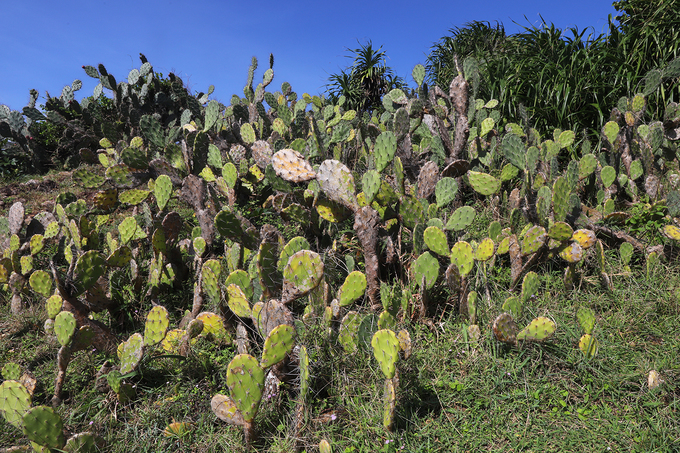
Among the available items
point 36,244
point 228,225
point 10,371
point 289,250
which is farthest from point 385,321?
point 36,244

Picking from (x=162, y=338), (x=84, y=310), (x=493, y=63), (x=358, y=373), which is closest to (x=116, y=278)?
(x=84, y=310)

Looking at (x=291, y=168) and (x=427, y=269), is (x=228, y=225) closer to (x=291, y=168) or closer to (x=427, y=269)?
(x=291, y=168)

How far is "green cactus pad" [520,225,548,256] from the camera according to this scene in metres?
2.58

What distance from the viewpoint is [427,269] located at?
A: 94.8 inches

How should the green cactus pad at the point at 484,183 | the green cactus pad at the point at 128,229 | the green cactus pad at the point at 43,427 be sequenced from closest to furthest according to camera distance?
the green cactus pad at the point at 43,427, the green cactus pad at the point at 128,229, the green cactus pad at the point at 484,183

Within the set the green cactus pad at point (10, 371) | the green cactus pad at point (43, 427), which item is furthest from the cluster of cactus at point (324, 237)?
the green cactus pad at point (43, 427)

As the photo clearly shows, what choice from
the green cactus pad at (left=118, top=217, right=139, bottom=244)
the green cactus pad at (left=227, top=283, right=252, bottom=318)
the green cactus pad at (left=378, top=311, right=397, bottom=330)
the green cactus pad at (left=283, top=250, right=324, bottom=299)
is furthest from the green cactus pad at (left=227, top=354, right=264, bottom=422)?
the green cactus pad at (left=118, top=217, right=139, bottom=244)

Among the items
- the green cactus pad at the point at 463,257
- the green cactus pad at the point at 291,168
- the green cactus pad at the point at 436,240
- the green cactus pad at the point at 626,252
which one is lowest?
the green cactus pad at the point at 626,252

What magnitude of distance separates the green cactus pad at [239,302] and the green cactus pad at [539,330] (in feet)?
4.39

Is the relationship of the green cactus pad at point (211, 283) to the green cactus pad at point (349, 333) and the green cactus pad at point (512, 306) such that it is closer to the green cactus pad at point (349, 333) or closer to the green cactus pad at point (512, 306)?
the green cactus pad at point (349, 333)

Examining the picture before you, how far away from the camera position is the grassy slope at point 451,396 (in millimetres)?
1778

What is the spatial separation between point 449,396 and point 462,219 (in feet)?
3.85

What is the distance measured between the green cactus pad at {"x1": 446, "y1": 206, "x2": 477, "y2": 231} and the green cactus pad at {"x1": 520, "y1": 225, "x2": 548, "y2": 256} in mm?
335

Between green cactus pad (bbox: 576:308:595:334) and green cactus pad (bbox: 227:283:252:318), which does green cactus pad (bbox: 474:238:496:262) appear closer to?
green cactus pad (bbox: 576:308:595:334)
